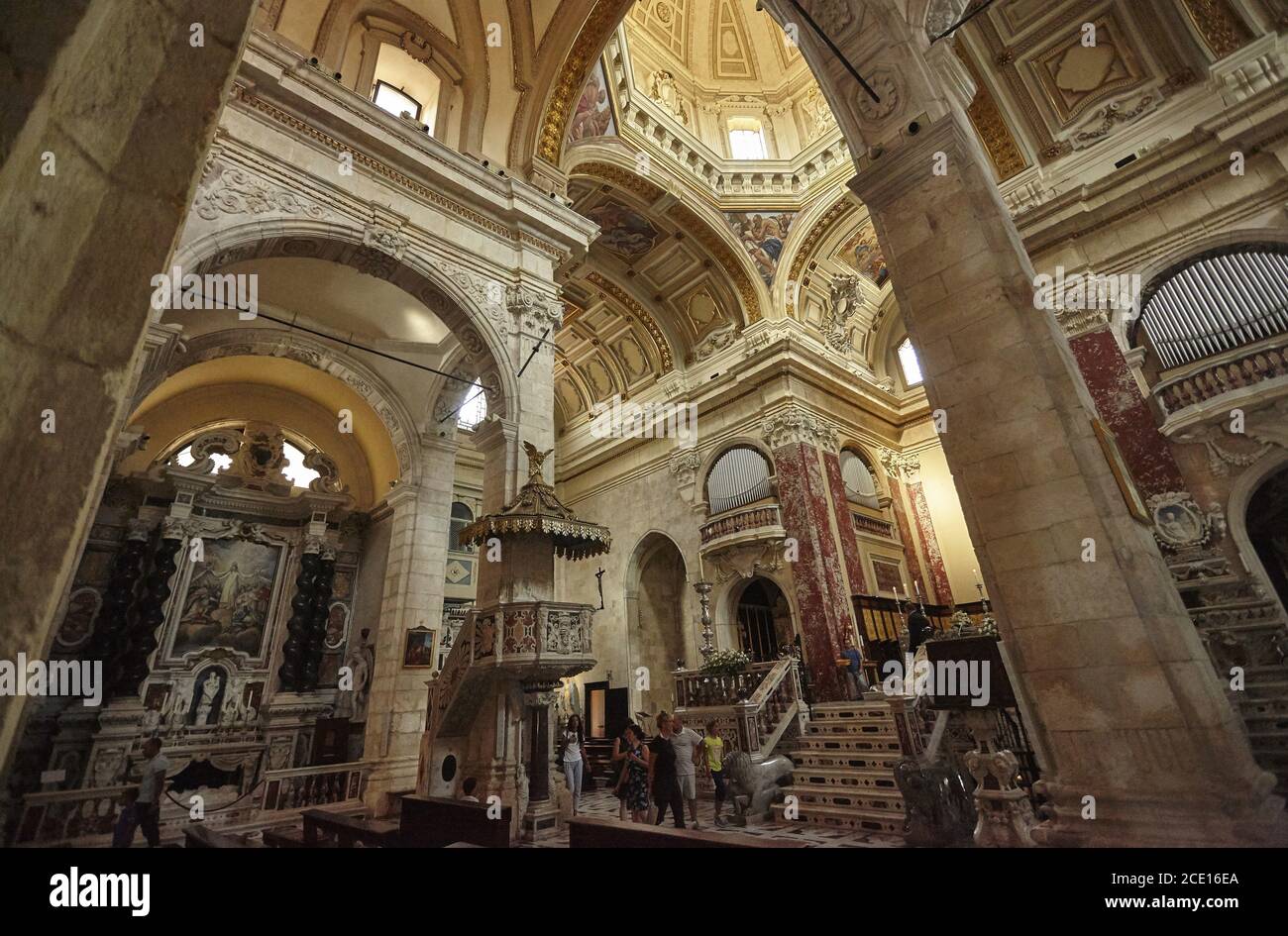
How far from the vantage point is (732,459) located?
15430 mm

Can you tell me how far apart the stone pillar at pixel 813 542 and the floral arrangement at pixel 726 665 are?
246 centimetres

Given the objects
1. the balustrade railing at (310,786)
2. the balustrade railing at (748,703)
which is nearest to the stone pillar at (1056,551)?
the balustrade railing at (748,703)

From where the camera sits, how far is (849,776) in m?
7.33

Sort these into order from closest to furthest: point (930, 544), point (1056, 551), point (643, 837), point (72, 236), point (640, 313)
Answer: point (72, 236) → point (643, 837) → point (1056, 551) → point (930, 544) → point (640, 313)

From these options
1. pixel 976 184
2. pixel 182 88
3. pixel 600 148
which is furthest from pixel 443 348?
pixel 182 88

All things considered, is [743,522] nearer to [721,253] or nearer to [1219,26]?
[721,253]

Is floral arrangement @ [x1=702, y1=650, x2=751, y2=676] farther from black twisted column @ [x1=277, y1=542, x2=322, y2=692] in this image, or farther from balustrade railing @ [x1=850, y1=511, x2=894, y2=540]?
black twisted column @ [x1=277, y1=542, x2=322, y2=692]

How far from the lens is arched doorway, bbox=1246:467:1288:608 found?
852 cm

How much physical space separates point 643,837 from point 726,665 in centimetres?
752

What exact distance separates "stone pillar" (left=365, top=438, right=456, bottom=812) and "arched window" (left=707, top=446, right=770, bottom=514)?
7.16m

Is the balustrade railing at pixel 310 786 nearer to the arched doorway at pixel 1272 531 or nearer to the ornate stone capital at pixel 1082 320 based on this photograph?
the ornate stone capital at pixel 1082 320

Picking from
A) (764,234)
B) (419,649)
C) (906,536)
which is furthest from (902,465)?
(419,649)

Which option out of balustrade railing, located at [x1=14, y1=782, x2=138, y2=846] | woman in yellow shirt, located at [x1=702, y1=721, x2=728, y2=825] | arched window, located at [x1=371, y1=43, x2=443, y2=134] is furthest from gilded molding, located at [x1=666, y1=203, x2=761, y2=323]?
balustrade railing, located at [x1=14, y1=782, x2=138, y2=846]
